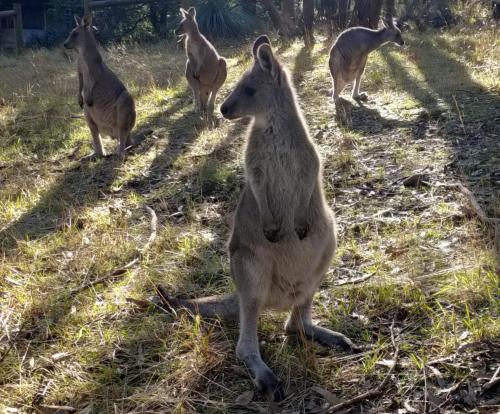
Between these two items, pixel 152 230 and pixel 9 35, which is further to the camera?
pixel 9 35

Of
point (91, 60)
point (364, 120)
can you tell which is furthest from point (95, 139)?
point (364, 120)

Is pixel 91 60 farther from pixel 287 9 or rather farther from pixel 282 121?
pixel 287 9

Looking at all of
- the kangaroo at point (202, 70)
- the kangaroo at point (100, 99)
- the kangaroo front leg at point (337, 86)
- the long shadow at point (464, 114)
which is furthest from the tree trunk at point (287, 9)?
the kangaroo at point (100, 99)

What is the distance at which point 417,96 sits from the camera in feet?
24.2

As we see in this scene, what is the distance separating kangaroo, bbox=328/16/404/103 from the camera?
782 cm

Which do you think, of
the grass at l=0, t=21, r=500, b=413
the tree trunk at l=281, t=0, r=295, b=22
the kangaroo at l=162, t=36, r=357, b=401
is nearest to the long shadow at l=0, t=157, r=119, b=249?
the grass at l=0, t=21, r=500, b=413

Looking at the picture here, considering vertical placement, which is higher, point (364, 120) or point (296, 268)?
point (296, 268)

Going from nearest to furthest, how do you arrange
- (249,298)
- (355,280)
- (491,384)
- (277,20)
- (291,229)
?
1. (491,384)
2. (249,298)
3. (291,229)
4. (355,280)
5. (277,20)

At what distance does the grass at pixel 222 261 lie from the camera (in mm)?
2680

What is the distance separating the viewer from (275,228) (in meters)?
2.96

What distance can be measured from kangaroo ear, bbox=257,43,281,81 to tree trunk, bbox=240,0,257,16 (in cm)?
1640

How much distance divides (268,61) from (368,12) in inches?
365

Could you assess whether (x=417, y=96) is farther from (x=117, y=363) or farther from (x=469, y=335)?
(x=117, y=363)

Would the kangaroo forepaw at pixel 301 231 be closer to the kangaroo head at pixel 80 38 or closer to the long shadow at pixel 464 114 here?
the long shadow at pixel 464 114
